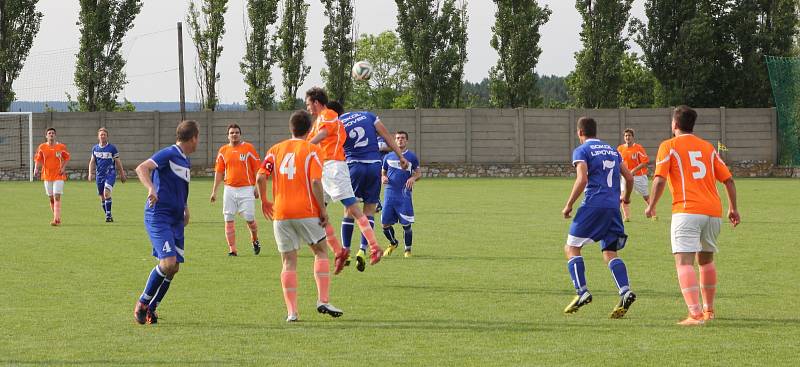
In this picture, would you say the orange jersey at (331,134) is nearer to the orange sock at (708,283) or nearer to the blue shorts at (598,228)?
the blue shorts at (598,228)

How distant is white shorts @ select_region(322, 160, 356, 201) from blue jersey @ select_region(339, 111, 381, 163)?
26.9 inches

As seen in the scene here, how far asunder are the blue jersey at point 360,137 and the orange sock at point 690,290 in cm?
475

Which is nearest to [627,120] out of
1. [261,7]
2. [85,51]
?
[261,7]

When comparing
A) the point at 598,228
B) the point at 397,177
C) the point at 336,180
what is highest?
the point at 336,180

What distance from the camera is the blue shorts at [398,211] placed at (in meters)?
15.9

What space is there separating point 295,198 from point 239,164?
7.09 metres

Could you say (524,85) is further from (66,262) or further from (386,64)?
(386,64)

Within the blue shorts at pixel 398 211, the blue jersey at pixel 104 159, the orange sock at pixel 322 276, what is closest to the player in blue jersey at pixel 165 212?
the orange sock at pixel 322 276

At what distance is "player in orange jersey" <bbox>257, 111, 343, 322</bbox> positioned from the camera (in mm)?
9398

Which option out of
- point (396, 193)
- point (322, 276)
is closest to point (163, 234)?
point (322, 276)

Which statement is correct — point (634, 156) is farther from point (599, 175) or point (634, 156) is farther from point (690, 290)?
point (690, 290)

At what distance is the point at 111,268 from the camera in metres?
14.1

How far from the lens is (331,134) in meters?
12.1

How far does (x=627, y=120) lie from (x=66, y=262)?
36.2 meters
